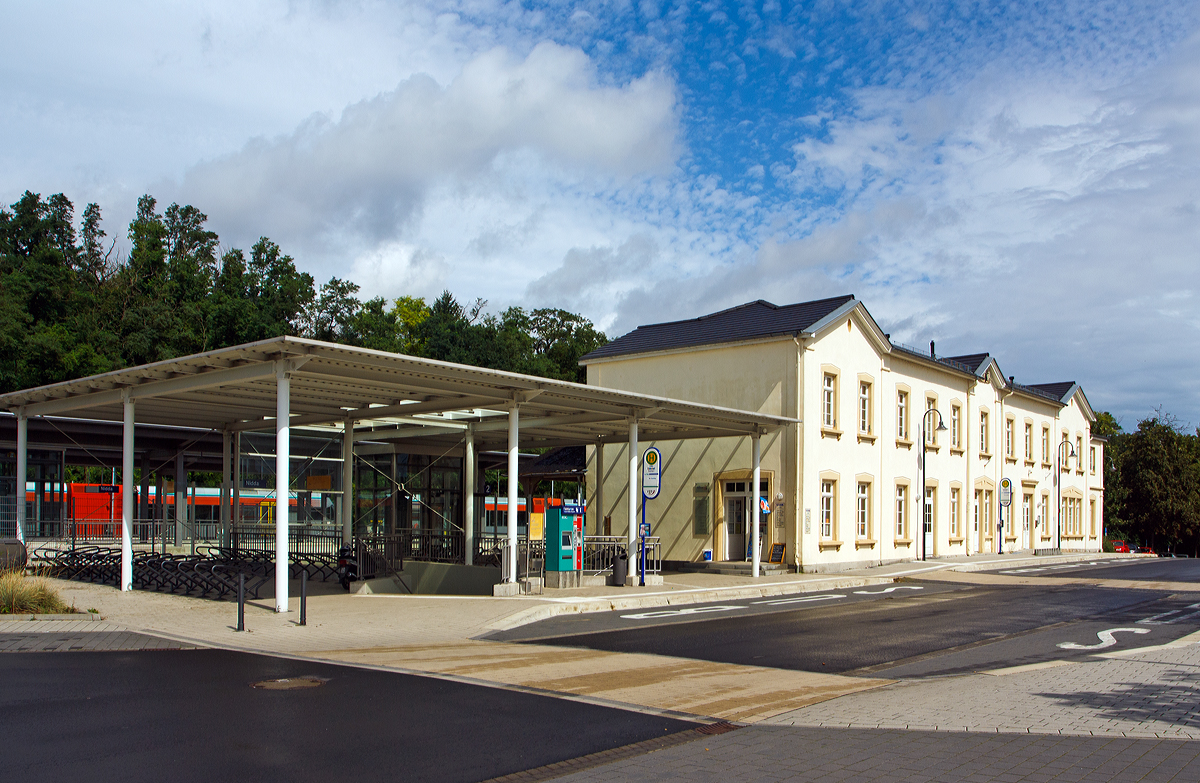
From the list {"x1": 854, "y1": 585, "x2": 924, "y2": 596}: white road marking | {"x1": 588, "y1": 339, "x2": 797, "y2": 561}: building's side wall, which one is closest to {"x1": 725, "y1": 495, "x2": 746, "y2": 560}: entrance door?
{"x1": 588, "y1": 339, "x2": 797, "y2": 561}: building's side wall

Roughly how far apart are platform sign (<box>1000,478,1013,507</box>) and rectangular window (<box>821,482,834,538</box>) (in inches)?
552

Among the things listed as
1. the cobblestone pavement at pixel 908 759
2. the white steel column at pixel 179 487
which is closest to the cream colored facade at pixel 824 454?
the white steel column at pixel 179 487

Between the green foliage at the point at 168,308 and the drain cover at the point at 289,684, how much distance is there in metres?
41.5

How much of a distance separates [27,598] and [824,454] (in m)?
21.8

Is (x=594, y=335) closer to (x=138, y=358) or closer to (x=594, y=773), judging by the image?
(x=138, y=358)

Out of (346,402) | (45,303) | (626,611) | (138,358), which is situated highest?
(45,303)

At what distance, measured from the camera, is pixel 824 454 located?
29.9m

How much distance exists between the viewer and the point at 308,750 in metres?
6.88

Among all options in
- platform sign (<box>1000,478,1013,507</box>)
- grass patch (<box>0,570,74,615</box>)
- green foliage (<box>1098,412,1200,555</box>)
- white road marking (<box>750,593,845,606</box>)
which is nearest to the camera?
grass patch (<box>0,570,74,615</box>)

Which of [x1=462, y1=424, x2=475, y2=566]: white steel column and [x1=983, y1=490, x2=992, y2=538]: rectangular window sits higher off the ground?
[x1=462, y1=424, x2=475, y2=566]: white steel column

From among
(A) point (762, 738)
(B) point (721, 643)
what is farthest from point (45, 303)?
(A) point (762, 738)

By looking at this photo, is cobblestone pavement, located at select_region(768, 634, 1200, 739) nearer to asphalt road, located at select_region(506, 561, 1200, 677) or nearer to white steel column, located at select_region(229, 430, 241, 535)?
asphalt road, located at select_region(506, 561, 1200, 677)

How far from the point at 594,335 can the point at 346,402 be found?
57.0 metres

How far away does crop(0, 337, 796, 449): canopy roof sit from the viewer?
52.7ft
